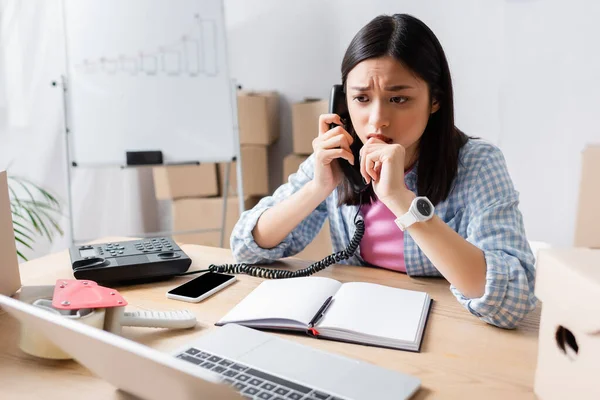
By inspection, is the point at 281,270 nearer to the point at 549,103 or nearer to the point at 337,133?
the point at 337,133

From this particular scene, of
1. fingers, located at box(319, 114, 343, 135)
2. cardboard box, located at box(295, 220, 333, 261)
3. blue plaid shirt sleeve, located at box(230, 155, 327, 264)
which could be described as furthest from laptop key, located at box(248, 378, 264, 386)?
cardboard box, located at box(295, 220, 333, 261)

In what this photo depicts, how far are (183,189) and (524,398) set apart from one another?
2.25 metres

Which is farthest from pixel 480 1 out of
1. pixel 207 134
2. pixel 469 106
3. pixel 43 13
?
pixel 43 13

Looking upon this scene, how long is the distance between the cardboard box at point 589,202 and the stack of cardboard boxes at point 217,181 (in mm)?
1465

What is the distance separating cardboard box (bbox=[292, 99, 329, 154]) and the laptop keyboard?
1890 millimetres

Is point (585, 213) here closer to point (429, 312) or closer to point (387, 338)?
point (429, 312)

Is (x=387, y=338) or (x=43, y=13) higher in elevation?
(x=43, y=13)

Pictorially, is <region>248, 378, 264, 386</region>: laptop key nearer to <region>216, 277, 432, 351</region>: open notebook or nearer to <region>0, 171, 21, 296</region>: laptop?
<region>216, 277, 432, 351</region>: open notebook

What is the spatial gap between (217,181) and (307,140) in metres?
0.54

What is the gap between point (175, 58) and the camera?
2193 mm

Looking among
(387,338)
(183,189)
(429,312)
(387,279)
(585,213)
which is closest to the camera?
(387,338)

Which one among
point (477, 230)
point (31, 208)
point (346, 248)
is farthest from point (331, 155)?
point (31, 208)

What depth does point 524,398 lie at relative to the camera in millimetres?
583

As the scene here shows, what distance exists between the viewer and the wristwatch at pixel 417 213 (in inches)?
34.1
